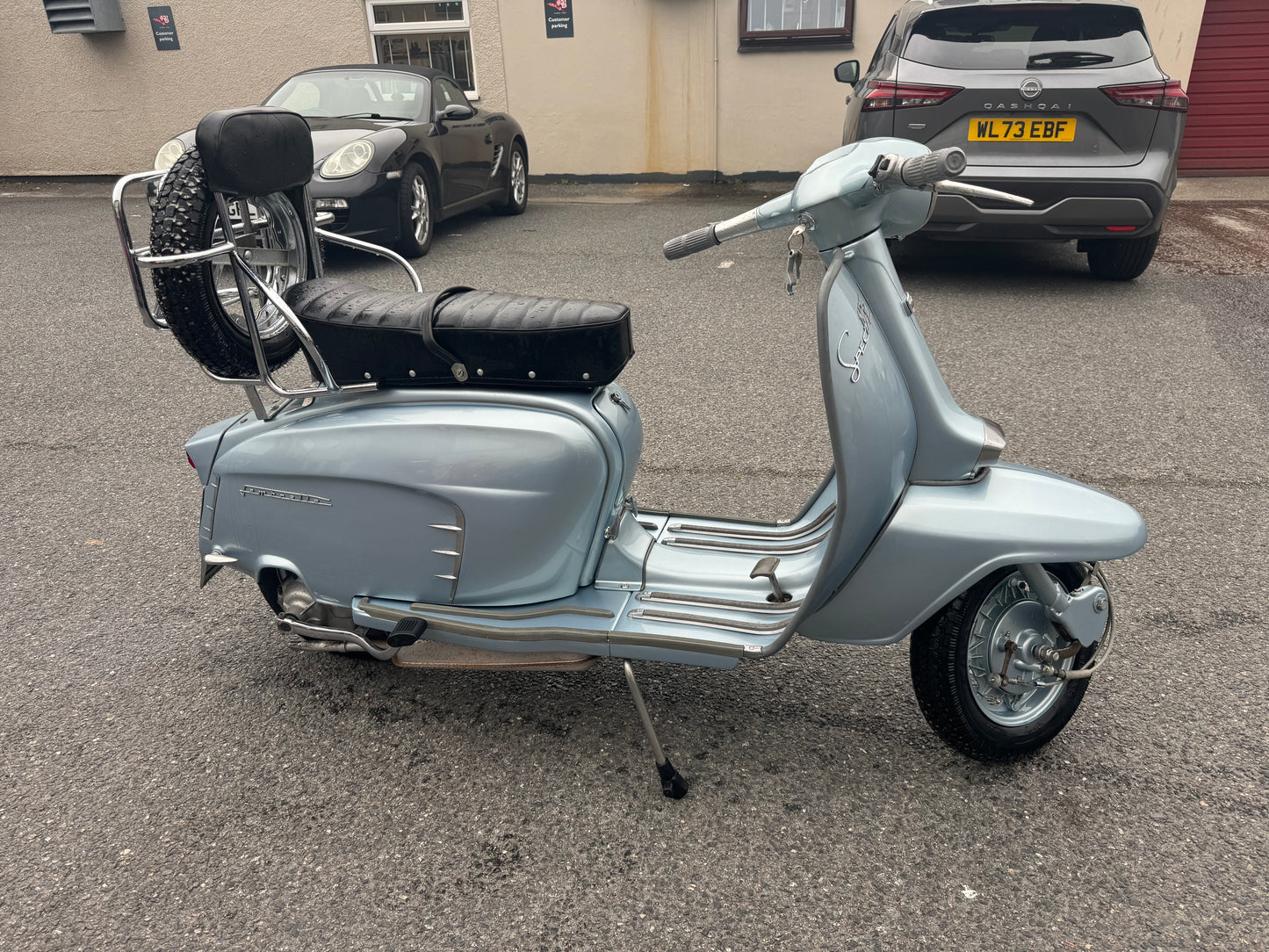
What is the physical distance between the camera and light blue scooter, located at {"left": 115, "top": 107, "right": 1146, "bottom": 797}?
1.96m

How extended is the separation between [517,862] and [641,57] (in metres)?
9.89

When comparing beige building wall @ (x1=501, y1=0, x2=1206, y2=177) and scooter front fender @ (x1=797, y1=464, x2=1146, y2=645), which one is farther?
beige building wall @ (x1=501, y1=0, x2=1206, y2=177)

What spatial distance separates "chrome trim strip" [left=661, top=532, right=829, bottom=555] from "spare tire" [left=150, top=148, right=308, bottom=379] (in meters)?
1.16

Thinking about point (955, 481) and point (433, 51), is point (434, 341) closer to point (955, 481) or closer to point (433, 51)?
point (955, 481)

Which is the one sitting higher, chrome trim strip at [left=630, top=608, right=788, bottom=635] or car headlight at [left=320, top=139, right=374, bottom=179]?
car headlight at [left=320, top=139, right=374, bottom=179]

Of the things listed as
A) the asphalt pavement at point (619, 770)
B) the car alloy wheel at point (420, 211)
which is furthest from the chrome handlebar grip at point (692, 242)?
the car alloy wheel at point (420, 211)

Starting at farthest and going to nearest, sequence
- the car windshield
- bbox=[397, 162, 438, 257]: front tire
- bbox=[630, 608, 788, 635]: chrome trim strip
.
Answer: the car windshield
bbox=[397, 162, 438, 257]: front tire
bbox=[630, 608, 788, 635]: chrome trim strip

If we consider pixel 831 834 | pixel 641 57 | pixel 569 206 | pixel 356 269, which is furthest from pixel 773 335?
pixel 641 57

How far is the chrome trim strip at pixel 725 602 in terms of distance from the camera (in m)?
2.21

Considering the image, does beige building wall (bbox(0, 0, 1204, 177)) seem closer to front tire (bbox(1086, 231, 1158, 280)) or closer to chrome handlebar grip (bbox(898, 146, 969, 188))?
front tire (bbox(1086, 231, 1158, 280))

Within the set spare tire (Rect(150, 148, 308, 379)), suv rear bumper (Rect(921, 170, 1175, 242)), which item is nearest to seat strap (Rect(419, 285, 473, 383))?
spare tire (Rect(150, 148, 308, 379))

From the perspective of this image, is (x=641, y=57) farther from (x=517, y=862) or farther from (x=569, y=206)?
(x=517, y=862)

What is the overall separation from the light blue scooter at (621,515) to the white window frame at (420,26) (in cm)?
913

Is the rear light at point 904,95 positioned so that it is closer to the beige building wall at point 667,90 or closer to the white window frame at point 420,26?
the beige building wall at point 667,90
